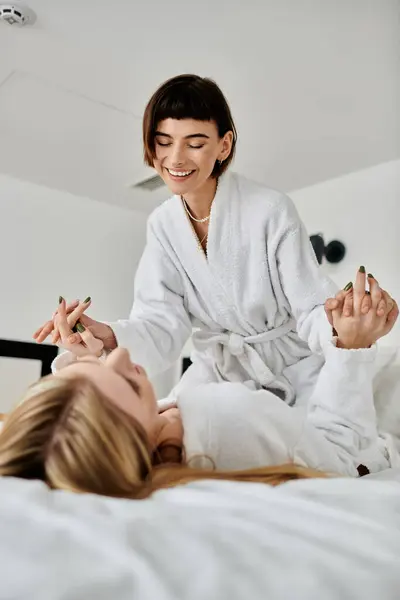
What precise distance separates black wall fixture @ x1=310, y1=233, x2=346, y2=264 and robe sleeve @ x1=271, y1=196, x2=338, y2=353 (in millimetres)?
1539

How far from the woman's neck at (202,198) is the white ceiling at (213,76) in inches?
26.7

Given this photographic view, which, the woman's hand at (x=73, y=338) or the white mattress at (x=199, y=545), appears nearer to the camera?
the white mattress at (x=199, y=545)

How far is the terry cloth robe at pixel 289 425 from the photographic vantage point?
696 millimetres

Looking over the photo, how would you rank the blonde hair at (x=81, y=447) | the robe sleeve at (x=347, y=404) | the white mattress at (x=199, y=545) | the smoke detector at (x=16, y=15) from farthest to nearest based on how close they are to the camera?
the smoke detector at (x=16, y=15) → the robe sleeve at (x=347, y=404) → the blonde hair at (x=81, y=447) → the white mattress at (x=199, y=545)

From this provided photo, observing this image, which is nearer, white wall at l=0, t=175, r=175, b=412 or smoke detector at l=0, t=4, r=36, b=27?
smoke detector at l=0, t=4, r=36, b=27

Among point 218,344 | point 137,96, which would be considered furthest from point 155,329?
point 137,96

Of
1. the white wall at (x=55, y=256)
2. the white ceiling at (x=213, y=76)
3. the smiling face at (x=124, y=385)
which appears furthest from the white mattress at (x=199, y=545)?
the white wall at (x=55, y=256)

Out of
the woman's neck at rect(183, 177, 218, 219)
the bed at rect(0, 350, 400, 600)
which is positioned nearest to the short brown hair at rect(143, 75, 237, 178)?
the woman's neck at rect(183, 177, 218, 219)

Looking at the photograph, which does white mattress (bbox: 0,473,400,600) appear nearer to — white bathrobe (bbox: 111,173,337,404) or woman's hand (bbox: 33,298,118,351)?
woman's hand (bbox: 33,298,118,351)

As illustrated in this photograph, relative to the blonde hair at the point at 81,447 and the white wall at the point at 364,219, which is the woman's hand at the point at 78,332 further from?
the white wall at the point at 364,219

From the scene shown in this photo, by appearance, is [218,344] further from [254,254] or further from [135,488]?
[135,488]

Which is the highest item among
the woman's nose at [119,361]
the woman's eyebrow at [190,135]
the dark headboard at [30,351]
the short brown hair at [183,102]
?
the short brown hair at [183,102]

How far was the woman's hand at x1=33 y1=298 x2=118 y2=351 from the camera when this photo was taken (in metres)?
1.03

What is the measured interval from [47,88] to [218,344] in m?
1.30
